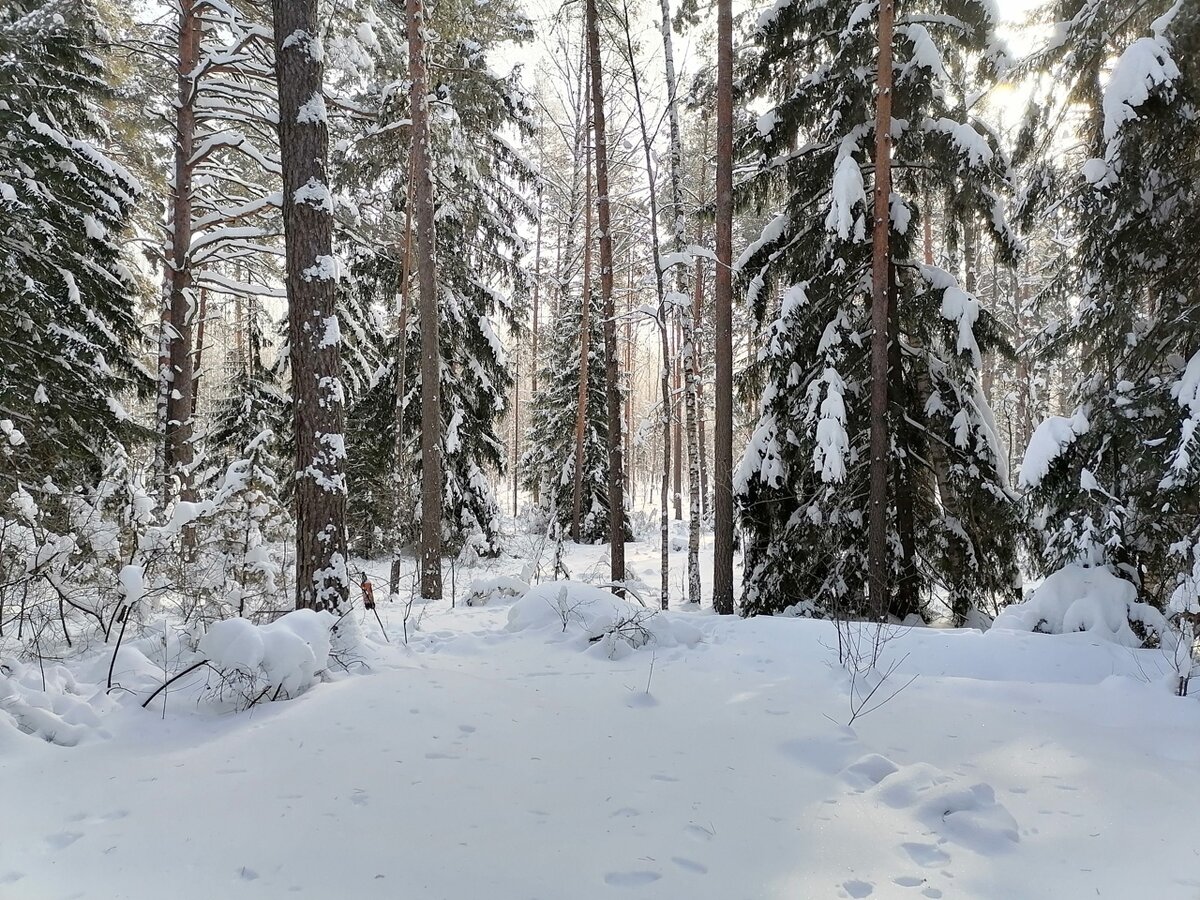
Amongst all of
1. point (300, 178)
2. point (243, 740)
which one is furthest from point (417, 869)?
point (300, 178)

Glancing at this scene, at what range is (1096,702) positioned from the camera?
4.04 meters

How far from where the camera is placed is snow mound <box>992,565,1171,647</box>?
16.8 feet

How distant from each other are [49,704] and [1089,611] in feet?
23.9

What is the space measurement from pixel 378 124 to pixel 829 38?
21.9 ft

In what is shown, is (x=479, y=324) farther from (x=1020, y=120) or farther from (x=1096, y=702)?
(x=1096, y=702)

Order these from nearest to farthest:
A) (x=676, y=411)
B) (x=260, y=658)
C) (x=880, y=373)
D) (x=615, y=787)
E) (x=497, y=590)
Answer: (x=615, y=787), (x=260, y=658), (x=880, y=373), (x=497, y=590), (x=676, y=411)

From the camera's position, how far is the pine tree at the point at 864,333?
292 inches

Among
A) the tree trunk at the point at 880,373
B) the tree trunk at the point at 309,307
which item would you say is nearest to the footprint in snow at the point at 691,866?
the tree trunk at the point at 309,307

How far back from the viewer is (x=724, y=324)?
8789 millimetres

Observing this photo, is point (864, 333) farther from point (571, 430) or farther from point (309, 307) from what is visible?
point (571, 430)

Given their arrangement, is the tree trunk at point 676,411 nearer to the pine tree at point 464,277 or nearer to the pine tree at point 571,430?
the pine tree at point 571,430

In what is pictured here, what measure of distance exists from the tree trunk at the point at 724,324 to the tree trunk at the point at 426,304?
3.96 meters

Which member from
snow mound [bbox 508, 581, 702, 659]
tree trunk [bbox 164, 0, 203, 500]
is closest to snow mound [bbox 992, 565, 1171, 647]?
snow mound [bbox 508, 581, 702, 659]

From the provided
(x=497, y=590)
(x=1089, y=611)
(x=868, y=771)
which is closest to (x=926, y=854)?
(x=868, y=771)
